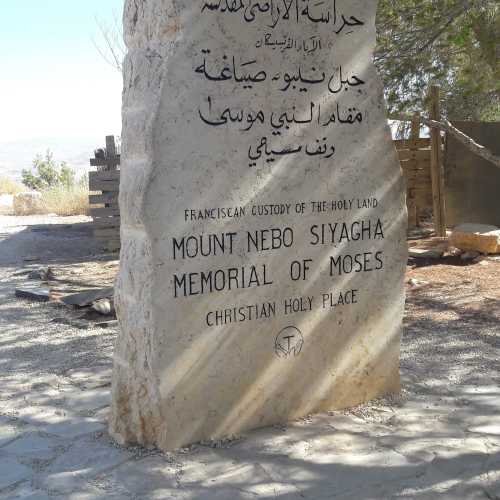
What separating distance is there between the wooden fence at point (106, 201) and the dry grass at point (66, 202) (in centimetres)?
727

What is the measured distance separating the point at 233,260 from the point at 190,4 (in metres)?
1.33

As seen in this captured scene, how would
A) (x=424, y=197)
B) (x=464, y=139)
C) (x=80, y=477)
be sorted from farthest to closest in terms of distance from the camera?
(x=424, y=197) < (x=464, y=139) < (x=80, y=477)

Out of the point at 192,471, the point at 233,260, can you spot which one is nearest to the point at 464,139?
the point at 233,260

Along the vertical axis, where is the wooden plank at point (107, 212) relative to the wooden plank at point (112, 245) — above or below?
above

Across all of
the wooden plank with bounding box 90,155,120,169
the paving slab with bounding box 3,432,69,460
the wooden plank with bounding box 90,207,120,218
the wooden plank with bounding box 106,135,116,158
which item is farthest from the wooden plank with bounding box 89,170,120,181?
the paving slab with bounding box 3,432,69,460

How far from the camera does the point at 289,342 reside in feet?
13.3

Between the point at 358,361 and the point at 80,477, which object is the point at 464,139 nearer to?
the point at 358,361

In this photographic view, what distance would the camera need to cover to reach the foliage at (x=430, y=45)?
9.28 metres

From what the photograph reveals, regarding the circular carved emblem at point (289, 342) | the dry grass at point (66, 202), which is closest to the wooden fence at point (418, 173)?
the circular carved emblem at point (289, 342)

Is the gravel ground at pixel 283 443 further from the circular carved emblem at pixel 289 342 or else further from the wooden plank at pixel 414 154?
the wooden plank at pixel 414 154

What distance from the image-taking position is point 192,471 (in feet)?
11.4

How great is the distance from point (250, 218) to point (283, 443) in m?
1.23

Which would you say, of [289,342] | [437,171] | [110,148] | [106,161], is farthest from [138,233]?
[110,148]

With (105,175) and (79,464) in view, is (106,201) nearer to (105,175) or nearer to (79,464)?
(105,175)
